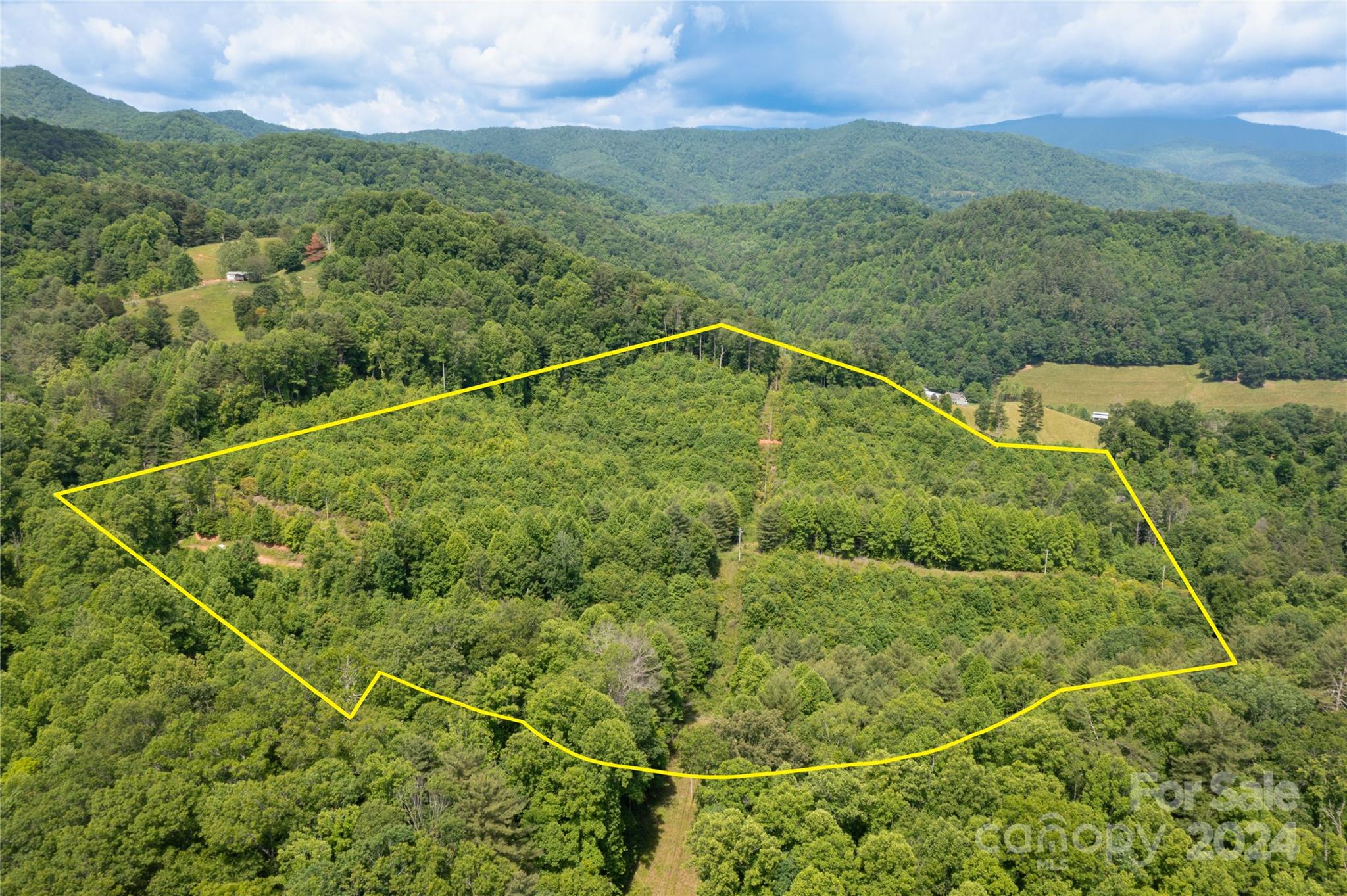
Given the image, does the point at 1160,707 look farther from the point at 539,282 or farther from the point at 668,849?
the point at 539,282

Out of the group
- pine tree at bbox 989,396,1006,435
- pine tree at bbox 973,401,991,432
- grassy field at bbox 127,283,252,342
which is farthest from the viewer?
pine tree at bbox 989,396,1006,435

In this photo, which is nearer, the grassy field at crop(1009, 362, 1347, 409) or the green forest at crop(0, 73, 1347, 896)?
the green forest at crop(0, 73, 1347, 896)

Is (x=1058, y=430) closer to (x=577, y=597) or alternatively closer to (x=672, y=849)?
(x=577, y=597)

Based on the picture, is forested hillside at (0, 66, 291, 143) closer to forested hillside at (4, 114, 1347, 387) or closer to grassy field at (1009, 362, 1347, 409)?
forested hillside at (4, 114, 1347, 387)

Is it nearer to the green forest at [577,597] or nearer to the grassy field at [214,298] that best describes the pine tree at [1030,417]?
the green forest at [577,597]

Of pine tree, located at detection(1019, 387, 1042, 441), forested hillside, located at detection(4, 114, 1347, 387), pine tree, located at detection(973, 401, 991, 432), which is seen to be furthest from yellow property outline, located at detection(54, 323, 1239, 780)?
forested hillside, located at detection(4, 114, 1347, 387)

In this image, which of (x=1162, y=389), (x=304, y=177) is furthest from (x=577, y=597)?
(x=304, y=177)
